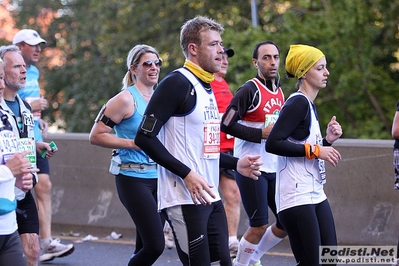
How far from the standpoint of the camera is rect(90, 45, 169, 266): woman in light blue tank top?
20.0 feet

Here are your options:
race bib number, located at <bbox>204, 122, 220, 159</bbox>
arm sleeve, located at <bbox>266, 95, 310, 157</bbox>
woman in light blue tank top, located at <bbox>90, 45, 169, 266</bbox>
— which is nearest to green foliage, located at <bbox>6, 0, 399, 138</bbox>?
woman in light blue tank top, located at <bbox>90, 45, 169, 266</bbox>

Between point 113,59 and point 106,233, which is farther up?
point 113,59

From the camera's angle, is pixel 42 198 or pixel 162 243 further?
pixel 42 198

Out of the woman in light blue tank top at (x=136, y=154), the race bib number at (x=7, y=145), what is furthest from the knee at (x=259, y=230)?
the race bib number at (x=7, y=145)

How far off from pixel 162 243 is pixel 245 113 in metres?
1.62

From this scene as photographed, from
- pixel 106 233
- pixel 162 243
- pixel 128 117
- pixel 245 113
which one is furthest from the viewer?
pixel 106 233

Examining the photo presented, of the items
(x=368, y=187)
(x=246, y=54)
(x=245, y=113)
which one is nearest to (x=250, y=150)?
(x=245, y=113)

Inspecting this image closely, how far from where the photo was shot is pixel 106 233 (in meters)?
10.2

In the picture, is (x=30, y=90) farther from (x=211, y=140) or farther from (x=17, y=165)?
(x=17, y=165)

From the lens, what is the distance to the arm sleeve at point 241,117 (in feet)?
22.6

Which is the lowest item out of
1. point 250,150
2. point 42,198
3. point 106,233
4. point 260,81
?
point 106,233

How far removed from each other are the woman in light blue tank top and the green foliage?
9314mm

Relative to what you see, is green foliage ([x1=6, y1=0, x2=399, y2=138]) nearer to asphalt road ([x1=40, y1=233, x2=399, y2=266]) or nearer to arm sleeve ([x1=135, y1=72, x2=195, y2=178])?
asphalt road ([x1=40, y1=233, x2=399, y2=266])

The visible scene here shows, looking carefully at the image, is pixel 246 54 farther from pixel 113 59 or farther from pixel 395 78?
pixel 113 59
